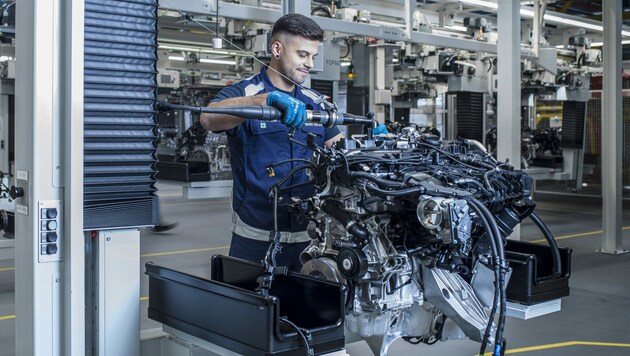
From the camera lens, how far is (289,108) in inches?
85.3

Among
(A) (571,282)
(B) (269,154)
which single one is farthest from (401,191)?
(A) (571,282)

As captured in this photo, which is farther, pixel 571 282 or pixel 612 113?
pixel 612 113

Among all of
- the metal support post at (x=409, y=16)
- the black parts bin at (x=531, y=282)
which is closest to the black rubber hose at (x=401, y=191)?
the black parts bin at (x=531, y=282)

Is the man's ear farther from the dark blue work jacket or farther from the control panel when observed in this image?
the control panel

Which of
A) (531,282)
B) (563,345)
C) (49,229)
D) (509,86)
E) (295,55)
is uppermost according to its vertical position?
(509,86)

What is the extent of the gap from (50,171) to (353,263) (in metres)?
0.96

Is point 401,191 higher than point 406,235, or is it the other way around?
point 401,191

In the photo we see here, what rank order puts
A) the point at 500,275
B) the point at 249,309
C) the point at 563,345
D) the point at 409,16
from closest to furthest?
the point at 249,309 → the point at 500,275 → the point at 563,345 → the point at 409,16

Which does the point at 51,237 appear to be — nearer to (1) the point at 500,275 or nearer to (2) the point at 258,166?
(2) the point at 258,166

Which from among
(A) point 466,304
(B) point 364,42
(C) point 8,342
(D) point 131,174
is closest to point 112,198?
(D) point 131,174

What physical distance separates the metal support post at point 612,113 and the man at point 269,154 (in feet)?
20.2

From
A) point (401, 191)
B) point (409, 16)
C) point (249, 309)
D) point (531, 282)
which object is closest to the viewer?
point (249, 309)

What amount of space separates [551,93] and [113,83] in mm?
12524

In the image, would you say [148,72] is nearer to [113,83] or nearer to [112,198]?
[113,83]
